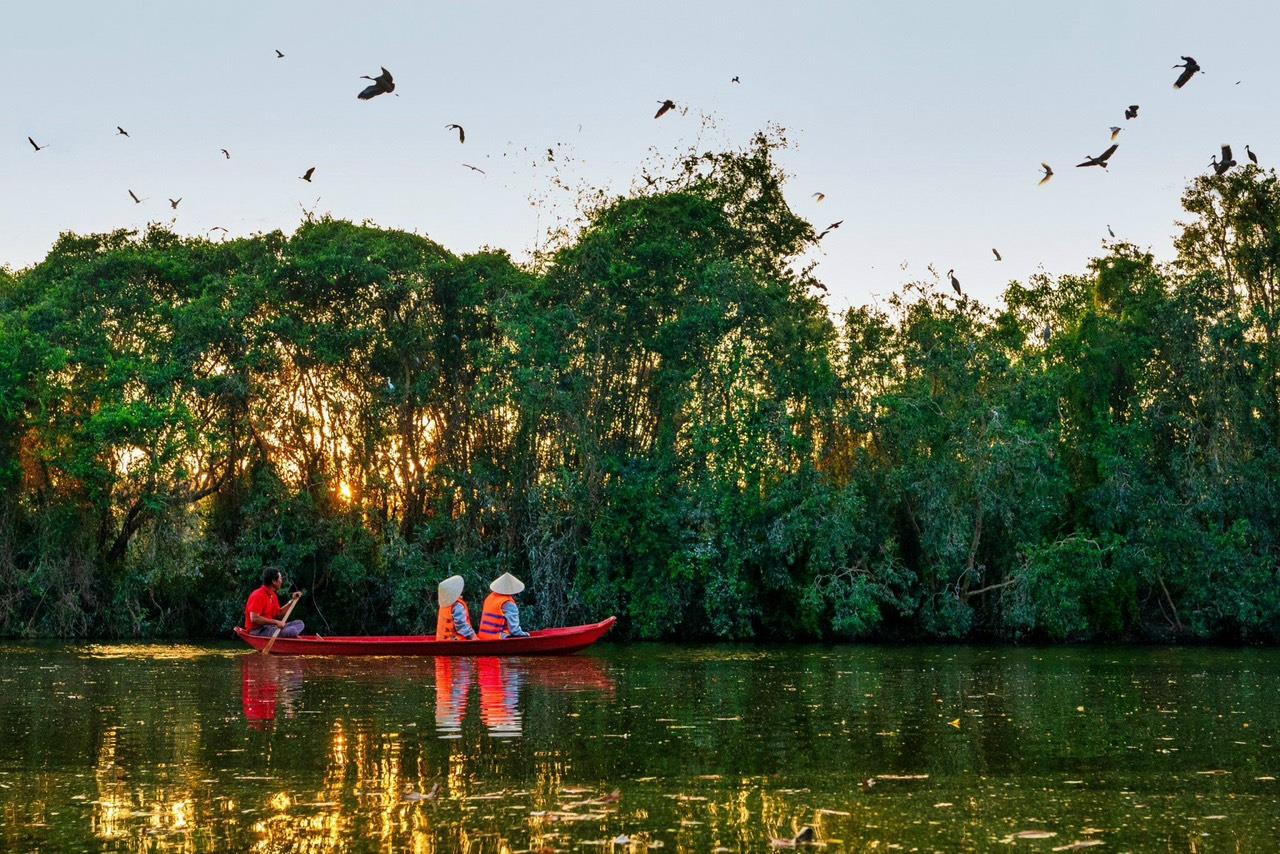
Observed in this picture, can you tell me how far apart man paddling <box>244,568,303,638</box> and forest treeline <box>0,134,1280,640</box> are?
5975 mm

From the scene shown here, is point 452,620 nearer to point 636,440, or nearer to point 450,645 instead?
point 450,645

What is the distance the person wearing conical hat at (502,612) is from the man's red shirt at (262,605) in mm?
3879

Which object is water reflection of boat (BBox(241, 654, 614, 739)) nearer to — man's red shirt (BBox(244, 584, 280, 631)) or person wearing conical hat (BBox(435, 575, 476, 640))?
person wearing conical hat (BBox(435, 575, 476, 640))

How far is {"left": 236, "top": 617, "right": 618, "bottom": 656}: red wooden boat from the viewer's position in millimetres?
24219

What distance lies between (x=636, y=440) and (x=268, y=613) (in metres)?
10.6

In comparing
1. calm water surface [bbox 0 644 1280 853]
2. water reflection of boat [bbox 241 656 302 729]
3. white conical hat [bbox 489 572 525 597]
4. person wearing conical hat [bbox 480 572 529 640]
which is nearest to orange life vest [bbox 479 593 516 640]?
person wearing conical hat [bbox 480 572 529 640]

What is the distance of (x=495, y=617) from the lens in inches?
971

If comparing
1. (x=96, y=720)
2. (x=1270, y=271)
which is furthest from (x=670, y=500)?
(x=96, y=720)

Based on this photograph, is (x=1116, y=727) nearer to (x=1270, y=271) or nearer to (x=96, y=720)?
(x=96, y=720)

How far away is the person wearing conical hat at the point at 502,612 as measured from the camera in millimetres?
24500

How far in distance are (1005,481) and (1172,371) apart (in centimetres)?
518

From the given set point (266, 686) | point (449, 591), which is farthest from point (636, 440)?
point (266, 686)

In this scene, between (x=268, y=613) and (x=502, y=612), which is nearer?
(x=502, y=612)

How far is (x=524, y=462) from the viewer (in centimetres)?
3338
